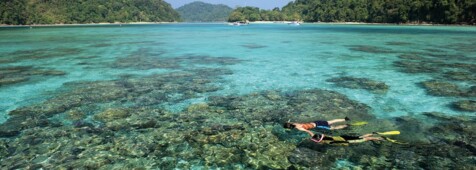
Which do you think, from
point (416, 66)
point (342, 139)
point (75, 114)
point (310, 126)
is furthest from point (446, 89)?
point (75, 114)

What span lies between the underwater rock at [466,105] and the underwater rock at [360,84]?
3.55m

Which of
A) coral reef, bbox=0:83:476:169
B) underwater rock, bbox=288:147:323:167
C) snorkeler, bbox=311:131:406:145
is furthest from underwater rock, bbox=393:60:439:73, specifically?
underwater rock, bbox=288:147:323:167

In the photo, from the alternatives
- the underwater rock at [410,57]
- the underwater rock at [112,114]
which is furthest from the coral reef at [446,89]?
the underwater rock at [112,114]

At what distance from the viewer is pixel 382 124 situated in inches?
471

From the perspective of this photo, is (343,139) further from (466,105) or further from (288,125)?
(466,105)

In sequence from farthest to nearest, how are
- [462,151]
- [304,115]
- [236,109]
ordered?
[236,109] < [304,115] < [462,151]

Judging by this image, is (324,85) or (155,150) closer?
(155,150)

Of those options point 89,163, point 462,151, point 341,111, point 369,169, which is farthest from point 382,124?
point 89,163

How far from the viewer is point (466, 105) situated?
14.1 meters

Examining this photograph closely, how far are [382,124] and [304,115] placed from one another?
2905 millimetres

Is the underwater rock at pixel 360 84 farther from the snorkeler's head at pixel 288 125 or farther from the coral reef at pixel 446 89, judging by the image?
the snorkeler's head at pixel 288 125

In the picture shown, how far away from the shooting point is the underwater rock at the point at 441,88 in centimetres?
1619

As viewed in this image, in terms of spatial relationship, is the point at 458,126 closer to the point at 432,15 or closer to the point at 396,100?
the point at 396,100

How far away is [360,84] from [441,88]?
13.5 feet
